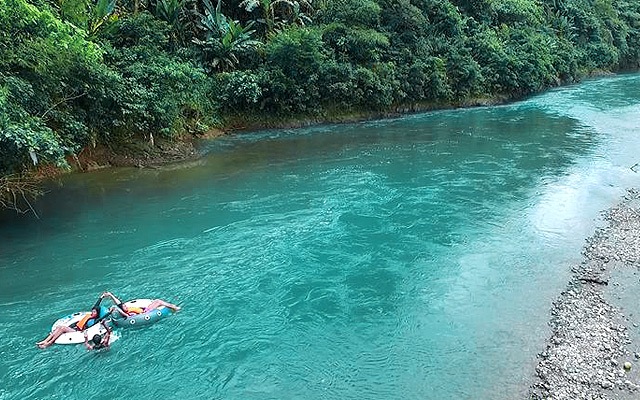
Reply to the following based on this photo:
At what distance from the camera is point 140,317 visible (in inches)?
392

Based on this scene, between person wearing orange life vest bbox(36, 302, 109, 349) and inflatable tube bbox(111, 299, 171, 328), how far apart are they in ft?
0.79

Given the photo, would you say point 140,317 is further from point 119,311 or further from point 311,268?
point 311,268

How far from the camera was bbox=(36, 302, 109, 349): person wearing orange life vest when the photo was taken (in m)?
9.36

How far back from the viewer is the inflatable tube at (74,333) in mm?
9375

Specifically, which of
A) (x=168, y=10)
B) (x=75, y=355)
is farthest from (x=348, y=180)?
(x=168, y=10)

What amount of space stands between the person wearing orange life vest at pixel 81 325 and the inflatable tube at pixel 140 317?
0.24m

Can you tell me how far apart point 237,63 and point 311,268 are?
17.2m

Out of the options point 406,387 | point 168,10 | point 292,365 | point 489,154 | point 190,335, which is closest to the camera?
point 406,387

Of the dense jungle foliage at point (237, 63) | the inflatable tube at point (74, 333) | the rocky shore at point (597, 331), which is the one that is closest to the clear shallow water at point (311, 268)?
the inflatable tube at point (74, 333)

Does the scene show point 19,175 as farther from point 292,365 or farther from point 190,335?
point 292,365

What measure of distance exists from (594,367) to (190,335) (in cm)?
728

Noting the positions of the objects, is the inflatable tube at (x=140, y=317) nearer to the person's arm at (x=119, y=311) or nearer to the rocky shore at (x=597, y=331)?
the person's arm at (x=119, y=311)

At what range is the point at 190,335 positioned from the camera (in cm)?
986

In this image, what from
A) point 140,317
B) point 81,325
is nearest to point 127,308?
point 140,317
